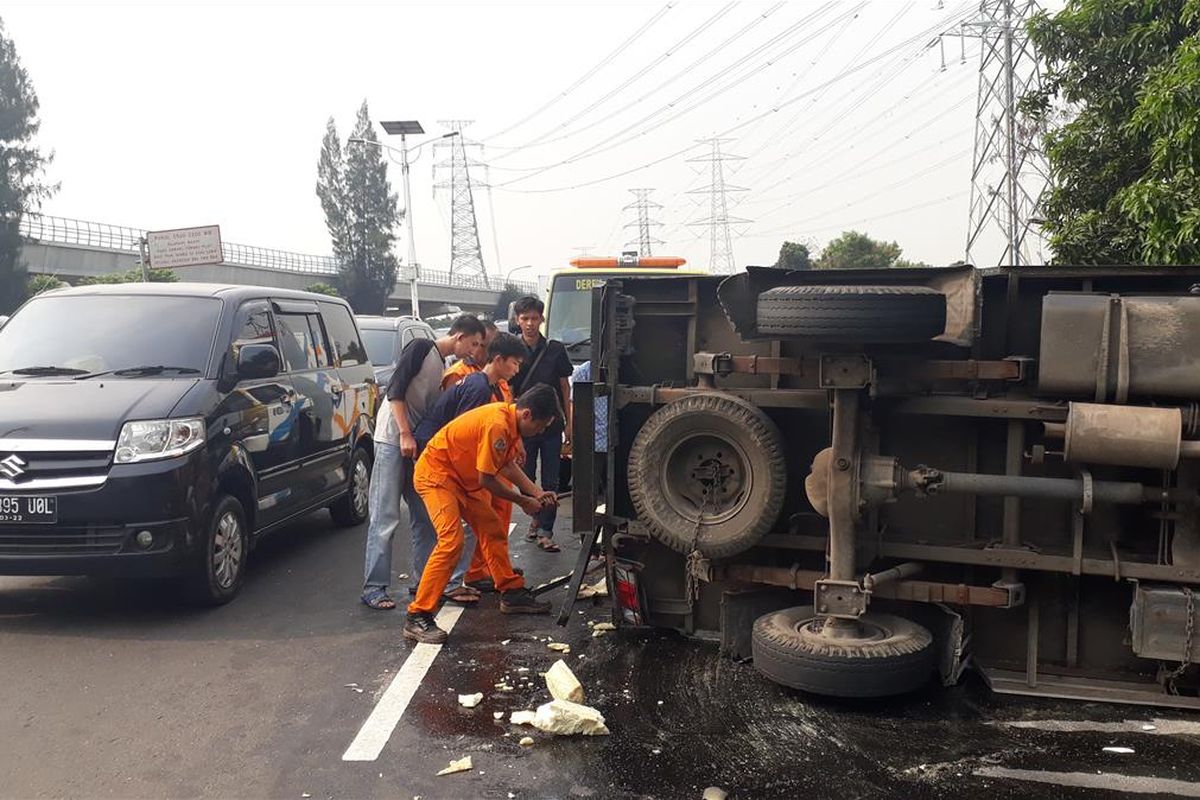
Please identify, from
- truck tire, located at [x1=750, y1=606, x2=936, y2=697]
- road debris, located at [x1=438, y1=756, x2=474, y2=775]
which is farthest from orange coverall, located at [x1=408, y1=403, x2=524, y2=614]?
truck tire, located at [x1=750, y1=606, x2=936, y2=697]

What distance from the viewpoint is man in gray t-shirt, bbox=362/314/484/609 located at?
20.6 feet

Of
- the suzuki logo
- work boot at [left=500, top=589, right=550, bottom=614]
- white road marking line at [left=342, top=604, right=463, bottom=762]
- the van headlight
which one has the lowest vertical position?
white road marking line at [left=342, top=604, right=463, bottom=762]

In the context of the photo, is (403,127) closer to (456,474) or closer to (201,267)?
(201,267)

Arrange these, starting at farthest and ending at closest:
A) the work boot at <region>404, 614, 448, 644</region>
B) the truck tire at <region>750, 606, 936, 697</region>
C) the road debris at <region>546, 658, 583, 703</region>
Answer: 1. the work boot at <region>404, 614, 448, 644</region>
2. the road debris at <region>546, 658, 583, 703</region>
3. the truck tire at <region>750, 606, 936, 697</region>

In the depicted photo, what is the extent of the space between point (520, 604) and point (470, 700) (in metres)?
1.45

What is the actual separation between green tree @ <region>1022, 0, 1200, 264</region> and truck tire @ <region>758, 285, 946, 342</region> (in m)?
4.72

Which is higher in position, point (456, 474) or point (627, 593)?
point (456, 474)

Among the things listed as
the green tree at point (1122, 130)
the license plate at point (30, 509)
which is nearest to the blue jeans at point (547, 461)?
the license plate at point (30, 509)

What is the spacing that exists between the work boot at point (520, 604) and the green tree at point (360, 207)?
7197 cm

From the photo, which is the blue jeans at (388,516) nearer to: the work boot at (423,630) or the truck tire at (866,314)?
the work boot at (423,630)

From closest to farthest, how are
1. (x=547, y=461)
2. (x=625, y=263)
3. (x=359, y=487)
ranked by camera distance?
(x=547, y=461) → (x=359, y=487) → (x=625, y=263)

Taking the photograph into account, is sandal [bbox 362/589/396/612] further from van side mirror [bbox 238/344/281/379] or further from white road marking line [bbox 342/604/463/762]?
van side mirror [bbox 238/344/281/379]

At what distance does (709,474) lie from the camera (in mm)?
4777

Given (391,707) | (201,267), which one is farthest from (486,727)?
(201,267)
